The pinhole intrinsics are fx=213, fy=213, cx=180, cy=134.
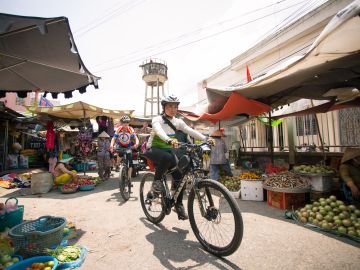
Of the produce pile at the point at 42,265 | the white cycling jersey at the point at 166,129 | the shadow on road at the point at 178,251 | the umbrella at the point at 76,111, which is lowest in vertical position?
the shadow on road at the point at 178,251

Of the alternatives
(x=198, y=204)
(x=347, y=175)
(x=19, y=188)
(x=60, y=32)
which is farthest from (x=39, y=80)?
(x=347, y=175)

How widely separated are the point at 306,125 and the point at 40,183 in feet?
38.5

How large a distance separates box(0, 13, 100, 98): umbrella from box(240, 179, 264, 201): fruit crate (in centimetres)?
474

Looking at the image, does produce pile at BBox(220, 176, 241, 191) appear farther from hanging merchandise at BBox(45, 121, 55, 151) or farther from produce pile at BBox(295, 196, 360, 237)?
hanging merchandise at BBox(45, 121, 55, 151)

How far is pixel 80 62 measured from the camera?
388 centimetres

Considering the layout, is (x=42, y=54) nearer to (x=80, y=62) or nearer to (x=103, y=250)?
(x=80, y=62)

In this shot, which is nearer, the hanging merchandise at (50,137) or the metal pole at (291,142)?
the metal pole at (291,142)

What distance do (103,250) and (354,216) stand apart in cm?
420

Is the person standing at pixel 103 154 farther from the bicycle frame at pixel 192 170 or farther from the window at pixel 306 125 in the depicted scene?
the window at pixel 306 125

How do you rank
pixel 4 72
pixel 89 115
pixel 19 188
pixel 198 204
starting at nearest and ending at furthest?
pixel 198 204, pixel 4 72, pixel 19 188, pixel 89 115

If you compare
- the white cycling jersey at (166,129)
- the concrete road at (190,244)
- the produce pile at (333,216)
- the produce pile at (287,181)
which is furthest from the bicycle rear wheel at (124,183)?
the produce pile at (333,216)

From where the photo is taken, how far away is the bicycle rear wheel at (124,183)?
19.5 ft

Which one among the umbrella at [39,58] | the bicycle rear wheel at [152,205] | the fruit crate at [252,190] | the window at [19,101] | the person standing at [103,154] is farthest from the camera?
the window at [19,101]

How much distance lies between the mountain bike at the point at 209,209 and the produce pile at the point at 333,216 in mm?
2137
